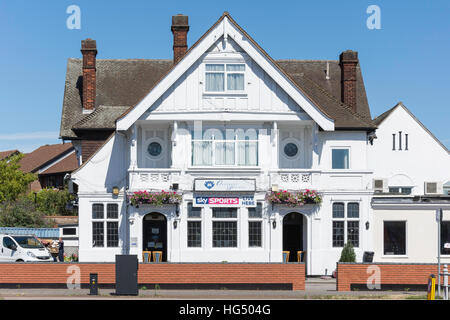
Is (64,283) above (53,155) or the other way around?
the other way around

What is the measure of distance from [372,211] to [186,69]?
1061cm

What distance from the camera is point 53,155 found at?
7744 centimetres

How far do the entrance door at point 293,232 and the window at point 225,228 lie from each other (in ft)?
9.25

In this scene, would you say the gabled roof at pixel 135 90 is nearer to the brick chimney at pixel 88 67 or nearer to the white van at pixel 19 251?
the brick chimney at pixel 88 67

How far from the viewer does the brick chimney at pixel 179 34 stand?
36188mm

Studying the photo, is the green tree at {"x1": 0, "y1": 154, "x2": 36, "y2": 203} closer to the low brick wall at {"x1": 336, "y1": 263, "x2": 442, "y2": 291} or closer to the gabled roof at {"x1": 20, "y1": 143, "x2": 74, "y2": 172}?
the gabled roof at {"x1": 20, "y1": 143, "x2": 74, "y2": 172}

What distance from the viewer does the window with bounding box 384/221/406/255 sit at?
32.1m

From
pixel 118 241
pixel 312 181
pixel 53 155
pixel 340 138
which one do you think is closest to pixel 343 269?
pixel 312 181


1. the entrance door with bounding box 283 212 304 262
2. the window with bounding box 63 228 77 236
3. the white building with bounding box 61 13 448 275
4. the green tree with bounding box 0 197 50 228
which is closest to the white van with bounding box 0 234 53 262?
the white building with bounding box 61 13 448 275

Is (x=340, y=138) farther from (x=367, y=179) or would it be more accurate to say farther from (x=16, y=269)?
(x=16, y=269)

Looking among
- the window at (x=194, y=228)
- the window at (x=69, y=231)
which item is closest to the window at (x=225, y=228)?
the window at (x=194, y=228)

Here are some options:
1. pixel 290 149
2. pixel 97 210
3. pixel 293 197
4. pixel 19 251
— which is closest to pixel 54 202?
pixel 19 251

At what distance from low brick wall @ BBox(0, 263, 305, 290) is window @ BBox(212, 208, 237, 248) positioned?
5972 mm

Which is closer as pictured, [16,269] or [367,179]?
[16,269]
